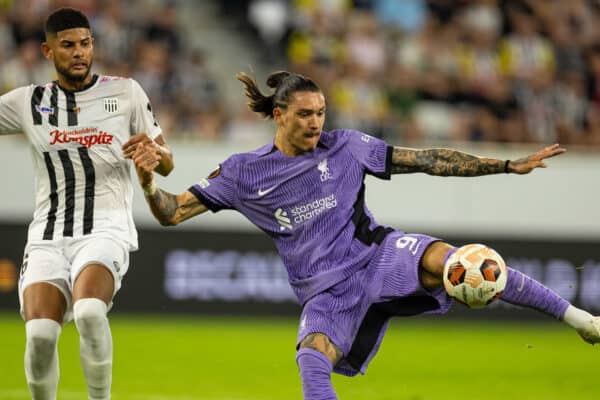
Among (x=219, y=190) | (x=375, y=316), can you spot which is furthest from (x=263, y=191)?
(x=375, y=316)

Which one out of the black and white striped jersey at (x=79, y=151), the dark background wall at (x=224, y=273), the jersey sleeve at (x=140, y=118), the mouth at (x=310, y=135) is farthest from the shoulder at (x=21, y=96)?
the dark background wall at (x=224, y=273)

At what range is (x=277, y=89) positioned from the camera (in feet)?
24.4

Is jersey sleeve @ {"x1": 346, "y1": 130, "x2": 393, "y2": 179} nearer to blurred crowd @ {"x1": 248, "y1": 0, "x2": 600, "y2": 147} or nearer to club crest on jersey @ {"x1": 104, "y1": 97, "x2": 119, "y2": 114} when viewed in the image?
club crest on jersey @ {"x1": 104, "y1": 97, "x2": 119, "y2": 114}

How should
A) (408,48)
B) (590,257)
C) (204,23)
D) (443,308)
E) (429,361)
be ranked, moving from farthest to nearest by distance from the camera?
(204,23) < (408,48) < (590,257) < (429,361) < (443,308)

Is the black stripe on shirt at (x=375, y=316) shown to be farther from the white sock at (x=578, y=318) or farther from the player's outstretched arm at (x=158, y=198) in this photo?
the player's outstretched arm at (x=158, y=198)

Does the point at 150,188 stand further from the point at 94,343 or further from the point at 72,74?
the point at 94,343

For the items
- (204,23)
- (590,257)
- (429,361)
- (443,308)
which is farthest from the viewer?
(204,23)

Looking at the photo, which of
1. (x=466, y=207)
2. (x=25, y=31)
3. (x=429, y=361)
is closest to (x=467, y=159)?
(x=429, y=361)

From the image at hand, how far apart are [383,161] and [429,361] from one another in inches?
217

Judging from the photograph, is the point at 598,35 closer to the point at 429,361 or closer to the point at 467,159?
the point at 429,361

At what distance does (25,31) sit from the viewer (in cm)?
1619

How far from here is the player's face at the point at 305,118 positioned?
7.11 meters

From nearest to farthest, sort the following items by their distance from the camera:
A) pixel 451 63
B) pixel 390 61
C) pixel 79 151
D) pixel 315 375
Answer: pixel 315 375 < pixel 79 151 < pixel 390 61 < pixel 451 63

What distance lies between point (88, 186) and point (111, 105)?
56cm
